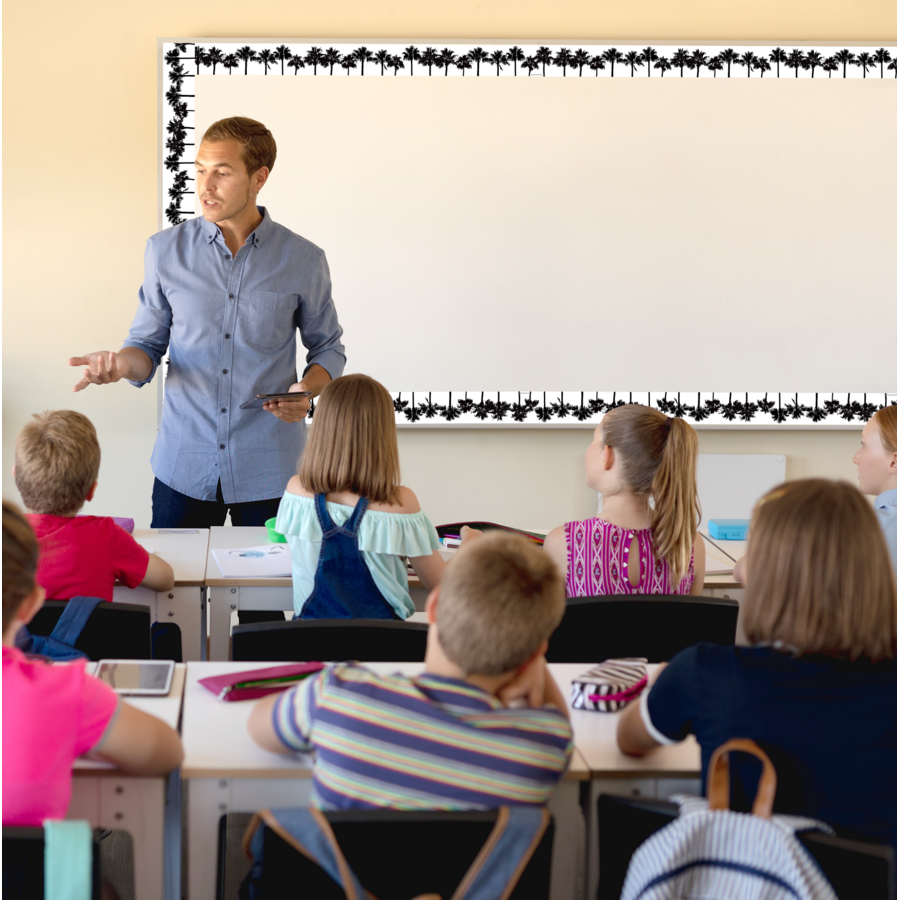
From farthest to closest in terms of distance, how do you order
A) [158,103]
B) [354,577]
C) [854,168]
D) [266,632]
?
[854,168] < [158,103] < [354,577] < [266,632]

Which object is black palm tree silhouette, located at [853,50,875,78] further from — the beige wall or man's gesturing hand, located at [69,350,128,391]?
man's gesturing hand, located at [69,350,128,391]

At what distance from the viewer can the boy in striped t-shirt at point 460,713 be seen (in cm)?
126

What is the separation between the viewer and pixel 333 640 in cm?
186

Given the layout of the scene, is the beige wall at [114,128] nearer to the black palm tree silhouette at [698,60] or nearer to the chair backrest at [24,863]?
the black palm tree silhouette at [698,60]

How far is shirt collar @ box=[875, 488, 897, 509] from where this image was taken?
2.30m

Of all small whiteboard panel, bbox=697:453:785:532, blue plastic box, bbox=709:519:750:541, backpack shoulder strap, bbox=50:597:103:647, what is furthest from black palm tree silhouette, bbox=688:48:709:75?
backpack shoulder strap, bbox=50:597:103:647

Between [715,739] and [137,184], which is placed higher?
[137,184]

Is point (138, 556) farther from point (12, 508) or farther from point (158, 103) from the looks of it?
point (158, 103)

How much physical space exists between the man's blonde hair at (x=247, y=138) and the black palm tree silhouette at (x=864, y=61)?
2.64 meters

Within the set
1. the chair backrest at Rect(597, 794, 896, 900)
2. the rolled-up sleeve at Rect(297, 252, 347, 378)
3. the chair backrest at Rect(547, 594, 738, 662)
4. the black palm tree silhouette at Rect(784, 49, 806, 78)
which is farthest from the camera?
the black palm tree silhouette at Rect(784, 49, 806, 78)

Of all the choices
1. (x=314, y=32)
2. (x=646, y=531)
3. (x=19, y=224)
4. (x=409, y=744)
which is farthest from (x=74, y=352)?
(x=409, y=744)

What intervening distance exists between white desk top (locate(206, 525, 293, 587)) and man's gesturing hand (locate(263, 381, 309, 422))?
1.14 ft

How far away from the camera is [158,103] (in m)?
3.95

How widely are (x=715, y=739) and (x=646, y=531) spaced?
1009 millimetres
